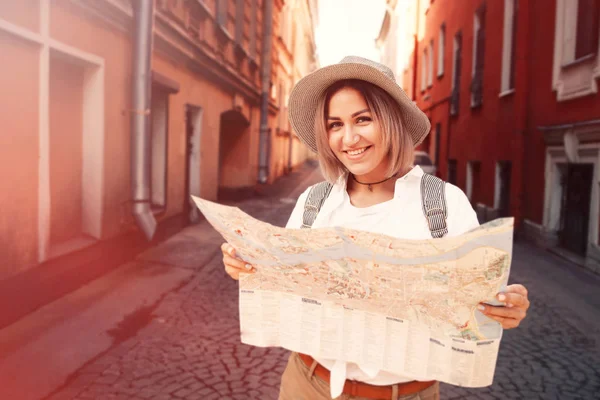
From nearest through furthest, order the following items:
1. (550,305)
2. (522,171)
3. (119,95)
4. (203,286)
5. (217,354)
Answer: (217,354)
(550,305)
(203,286)
(119,95)
(522,171)

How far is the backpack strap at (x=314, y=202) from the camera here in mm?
1681

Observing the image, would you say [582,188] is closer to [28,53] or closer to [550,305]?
[550,305]

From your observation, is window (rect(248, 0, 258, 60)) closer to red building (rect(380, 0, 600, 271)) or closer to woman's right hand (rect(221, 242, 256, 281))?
red building (rect(380, 0, 600, 271))

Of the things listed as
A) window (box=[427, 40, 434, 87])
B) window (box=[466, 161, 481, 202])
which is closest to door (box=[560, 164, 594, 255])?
window (box=[466, 161, 481, 202])


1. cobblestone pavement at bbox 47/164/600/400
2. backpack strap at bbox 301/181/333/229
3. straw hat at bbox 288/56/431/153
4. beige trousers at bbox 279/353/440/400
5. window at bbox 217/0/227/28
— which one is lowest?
cobblestone pavement at bbox 47/164/600/400

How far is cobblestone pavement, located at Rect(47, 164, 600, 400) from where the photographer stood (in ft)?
11.6

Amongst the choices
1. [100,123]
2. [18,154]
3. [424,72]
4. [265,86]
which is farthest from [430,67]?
[18,154]

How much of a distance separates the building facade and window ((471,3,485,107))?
6.31 m

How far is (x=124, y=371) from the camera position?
12.3 feet

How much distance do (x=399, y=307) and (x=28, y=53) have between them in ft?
15.1

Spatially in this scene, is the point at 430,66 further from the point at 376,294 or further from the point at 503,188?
the point at 376,294

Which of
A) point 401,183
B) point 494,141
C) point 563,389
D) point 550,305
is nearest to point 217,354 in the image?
point 563,389

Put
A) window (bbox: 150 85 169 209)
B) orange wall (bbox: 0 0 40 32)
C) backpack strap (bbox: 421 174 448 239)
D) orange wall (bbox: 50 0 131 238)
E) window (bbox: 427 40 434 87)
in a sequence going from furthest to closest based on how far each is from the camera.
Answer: window (bbox: 427 40 434 87) → window (bbox: 150 85 169 209) → orange wall (bbox: 50 0 131 238) → orange wall (bbox: 0 0 40 32) → backpack strap (bbox: 421 174 448 239)

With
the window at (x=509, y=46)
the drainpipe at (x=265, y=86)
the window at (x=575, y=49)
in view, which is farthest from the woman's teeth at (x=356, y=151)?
the drainpipe at (x=265, y=86)
